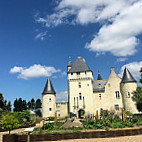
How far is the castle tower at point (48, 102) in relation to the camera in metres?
37.5

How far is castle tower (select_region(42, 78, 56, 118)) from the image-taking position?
3753 centimetres

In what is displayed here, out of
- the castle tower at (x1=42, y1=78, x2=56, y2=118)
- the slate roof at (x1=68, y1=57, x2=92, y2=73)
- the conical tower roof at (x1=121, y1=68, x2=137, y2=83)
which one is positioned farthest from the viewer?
the slate roof at (x1=68, y1=57, x2=92, y2=73)

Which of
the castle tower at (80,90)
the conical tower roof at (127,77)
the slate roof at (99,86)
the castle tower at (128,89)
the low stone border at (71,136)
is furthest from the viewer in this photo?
the slate roof at (99,86)

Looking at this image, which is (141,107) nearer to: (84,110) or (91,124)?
(84,110)

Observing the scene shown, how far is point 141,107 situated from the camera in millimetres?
28422

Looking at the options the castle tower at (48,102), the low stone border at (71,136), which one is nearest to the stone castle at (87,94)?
the castle tower at (48,102)

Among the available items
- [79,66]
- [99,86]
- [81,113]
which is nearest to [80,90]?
[99,86]

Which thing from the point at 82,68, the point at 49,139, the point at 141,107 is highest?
the point at 82,68

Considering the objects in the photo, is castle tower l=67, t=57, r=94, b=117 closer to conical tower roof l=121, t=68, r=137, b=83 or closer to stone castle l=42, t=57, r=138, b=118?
stone castle l=42, t=57, r=138, b=118

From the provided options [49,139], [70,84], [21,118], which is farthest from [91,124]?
[70,84]

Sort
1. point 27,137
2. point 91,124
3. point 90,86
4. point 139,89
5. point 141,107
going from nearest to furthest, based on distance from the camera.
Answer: point 27,137 < point 91,124 < point 139,89 < point 141,107 < point 90,86

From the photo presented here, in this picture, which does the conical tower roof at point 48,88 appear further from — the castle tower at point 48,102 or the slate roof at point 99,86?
the slate roof at point 99,86

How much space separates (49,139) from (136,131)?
23.0 ft

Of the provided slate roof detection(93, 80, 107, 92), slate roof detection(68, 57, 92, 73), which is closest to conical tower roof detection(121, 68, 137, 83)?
slate roof detection(93, 80, 107, 92)
